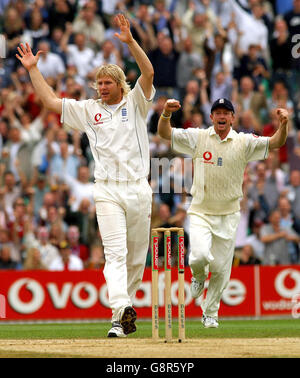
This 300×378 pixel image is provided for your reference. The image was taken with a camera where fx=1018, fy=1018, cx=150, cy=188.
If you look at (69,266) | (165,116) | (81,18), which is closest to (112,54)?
(81,18)

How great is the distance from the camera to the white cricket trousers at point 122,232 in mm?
10117

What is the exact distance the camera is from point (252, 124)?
1936 cm

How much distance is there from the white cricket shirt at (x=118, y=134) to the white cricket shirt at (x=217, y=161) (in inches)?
46.3

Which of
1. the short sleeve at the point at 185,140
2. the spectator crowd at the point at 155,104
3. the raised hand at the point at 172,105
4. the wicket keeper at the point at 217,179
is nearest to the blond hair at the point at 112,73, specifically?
the raised hand at the point at 172,105

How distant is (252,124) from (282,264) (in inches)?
122

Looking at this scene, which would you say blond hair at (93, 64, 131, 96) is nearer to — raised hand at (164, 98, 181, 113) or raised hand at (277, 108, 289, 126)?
raised hand at (164, 98, 181, 113)

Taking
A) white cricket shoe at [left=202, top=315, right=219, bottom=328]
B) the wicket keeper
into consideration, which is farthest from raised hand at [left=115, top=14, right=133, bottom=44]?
white cricket shoe at [left=202, top=315, right=219, bottom=328]

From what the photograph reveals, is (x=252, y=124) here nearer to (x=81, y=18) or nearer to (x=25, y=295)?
(x=81, y=18)

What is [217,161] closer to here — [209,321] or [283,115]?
[283,115]

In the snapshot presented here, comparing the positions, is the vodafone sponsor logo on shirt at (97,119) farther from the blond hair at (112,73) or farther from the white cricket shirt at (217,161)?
the white cricket shirt at (217,161)

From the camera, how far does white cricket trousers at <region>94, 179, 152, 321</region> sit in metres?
10.1

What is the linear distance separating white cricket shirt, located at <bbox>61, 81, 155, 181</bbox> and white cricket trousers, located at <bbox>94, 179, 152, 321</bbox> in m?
0.13
